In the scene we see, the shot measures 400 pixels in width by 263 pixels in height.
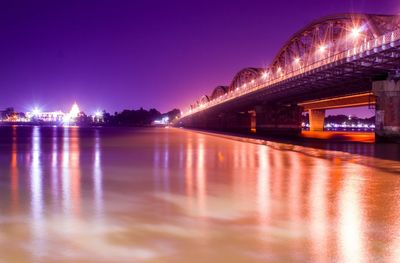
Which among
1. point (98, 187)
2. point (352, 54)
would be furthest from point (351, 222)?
point (352, 54)

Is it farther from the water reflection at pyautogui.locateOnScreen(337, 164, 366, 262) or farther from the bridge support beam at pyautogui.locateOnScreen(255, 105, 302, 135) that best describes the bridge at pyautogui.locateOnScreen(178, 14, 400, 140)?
the water reflection at pyautogui.locateOnScreen(337, 164, 366, 262)

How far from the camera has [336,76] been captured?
6525 cm

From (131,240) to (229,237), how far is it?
1854mm

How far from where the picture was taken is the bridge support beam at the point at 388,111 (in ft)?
182

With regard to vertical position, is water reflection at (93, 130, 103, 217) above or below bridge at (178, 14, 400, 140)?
below

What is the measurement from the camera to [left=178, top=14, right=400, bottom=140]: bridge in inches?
2154

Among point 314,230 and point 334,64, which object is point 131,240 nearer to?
point 314,230

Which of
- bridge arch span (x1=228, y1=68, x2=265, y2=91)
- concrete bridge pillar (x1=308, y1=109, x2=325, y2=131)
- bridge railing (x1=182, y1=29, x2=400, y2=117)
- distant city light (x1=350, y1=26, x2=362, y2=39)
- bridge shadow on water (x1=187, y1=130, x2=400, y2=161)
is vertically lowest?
bridge shadow on water (x1=187, y1=130, x2=400, y2=161)

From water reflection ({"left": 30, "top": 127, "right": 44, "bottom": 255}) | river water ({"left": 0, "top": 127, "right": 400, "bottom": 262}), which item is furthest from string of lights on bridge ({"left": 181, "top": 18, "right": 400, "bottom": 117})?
water reflection ({"left": 30, "top": 127, "right": 44, "bottom": 255})

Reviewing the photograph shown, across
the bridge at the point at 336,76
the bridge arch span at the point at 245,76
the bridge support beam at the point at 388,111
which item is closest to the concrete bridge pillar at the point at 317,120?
the bridge at the point at 336,76

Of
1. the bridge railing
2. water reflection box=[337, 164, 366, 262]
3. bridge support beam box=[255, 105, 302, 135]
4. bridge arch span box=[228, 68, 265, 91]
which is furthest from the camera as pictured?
bridge arch span box=[228, 68, 265, 91]

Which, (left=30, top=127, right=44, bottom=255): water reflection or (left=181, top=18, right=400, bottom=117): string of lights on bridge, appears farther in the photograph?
(left=181, top=18, right=400, bottom=117): string of lights on bridge

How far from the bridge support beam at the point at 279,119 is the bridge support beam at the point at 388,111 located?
54161mm

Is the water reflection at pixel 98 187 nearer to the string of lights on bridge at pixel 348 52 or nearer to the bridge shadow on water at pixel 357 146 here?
the bridge shadow on water at pixel 357 146
